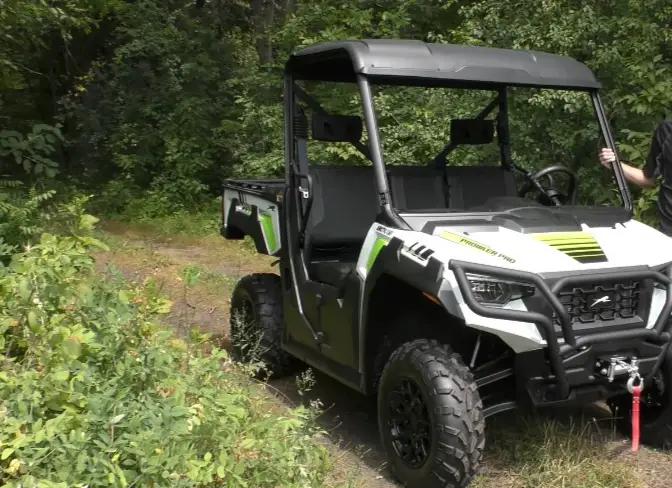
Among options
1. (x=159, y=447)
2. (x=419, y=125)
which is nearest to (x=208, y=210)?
(x=419, y=125)

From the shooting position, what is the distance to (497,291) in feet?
10.1

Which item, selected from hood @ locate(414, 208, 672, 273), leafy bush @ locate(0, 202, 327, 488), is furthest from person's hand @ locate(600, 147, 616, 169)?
leafy bush @ locate(0, 202, 327, 488)

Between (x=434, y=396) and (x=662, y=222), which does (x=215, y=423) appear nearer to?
(x=434, y=396)

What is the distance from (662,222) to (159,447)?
11.4ft

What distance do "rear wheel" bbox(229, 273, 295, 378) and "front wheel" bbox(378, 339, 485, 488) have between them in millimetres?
1508

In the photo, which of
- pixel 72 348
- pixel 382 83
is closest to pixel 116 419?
pixel 72 348

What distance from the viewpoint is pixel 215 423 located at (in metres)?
2.77

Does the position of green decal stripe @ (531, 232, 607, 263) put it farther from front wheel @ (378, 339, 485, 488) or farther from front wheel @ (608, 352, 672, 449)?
front wheel @ (608, 352, 672, 449)

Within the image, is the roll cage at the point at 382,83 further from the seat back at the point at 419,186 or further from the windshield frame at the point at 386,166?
the seat back at the point at 419,186

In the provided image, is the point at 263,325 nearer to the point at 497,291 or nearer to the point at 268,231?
the point at 268,231

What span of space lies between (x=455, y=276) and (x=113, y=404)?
1.39 metres

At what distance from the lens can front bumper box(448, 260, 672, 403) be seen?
9.65 ft

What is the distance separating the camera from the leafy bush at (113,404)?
2.44 meters

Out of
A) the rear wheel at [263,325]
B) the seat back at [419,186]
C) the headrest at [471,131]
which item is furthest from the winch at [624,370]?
the rear wheel at [263,325]
